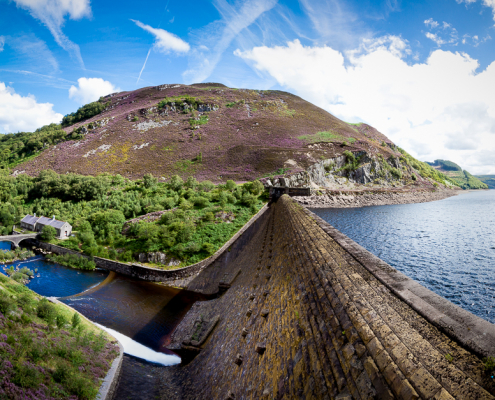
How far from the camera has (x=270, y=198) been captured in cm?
4056

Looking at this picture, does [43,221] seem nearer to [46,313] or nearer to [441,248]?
[46,313]

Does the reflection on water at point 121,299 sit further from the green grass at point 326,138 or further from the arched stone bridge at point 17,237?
the green grass at point 326,138

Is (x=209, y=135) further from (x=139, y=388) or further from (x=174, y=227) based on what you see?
(x=139, y=388)

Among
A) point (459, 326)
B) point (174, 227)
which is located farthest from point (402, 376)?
point (174, 227)

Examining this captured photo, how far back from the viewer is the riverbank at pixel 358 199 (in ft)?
174

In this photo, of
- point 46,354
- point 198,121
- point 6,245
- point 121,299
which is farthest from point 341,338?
point 198,121

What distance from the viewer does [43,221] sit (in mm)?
37125

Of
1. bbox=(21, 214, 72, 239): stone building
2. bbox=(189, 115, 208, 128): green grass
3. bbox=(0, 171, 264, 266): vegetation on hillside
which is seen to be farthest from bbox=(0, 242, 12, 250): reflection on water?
bbox=(189, 115, 208, 128): green grass

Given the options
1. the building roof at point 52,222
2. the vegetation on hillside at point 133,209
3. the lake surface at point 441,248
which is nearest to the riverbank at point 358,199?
the lake surface at point 441,248

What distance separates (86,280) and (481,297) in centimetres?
3417

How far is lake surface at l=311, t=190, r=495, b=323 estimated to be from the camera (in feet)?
53.0

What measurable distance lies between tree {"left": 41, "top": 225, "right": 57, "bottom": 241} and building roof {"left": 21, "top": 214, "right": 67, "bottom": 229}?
0.92 metres

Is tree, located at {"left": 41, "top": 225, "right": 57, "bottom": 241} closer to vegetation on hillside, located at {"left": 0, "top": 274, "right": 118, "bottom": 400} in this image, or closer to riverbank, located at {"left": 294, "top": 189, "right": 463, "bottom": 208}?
vegetation on hillside, located at {"left": 0, "top": 274, "right": 118, "bottom": 400}

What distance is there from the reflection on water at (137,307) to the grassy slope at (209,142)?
31.5 meters
